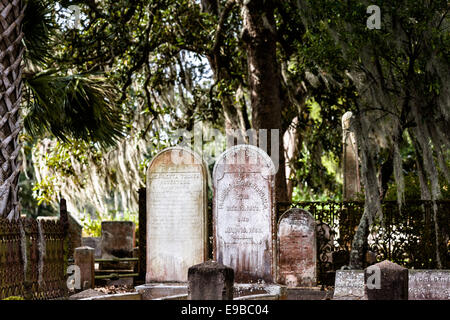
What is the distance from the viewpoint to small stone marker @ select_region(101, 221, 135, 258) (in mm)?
16633

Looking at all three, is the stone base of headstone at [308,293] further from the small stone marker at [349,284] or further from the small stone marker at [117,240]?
the small stone marker at [117,240]

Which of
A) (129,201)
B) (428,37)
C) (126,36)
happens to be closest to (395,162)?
(428,37)

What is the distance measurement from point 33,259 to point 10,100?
2307mm

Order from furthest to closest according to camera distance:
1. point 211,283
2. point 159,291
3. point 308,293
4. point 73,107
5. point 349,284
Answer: point 73,107 → point 308,293 → point 159,291 → point 349,284 → point 211,283

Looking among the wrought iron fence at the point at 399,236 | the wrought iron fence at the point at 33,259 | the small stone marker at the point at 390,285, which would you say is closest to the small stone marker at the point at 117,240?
the wrought iron fence at the point at 399,236

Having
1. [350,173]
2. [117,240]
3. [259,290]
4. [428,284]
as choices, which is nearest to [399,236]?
[428,284]

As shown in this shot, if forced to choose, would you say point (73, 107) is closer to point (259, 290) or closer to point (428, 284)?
point (259, 290)

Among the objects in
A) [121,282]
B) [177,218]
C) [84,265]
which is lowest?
[121,282]

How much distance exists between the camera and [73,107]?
10969 millimetres

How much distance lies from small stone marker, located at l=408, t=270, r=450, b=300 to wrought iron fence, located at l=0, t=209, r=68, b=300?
5.21m

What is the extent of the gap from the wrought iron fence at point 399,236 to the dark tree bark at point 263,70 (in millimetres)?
1712

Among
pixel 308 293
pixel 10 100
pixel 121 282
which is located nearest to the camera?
pixel 10 100

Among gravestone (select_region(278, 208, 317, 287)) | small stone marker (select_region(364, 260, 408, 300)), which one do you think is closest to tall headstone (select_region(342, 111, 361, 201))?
gravestone (select_region(278, 208, 317, 287))

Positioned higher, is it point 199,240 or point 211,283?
point 199,240
